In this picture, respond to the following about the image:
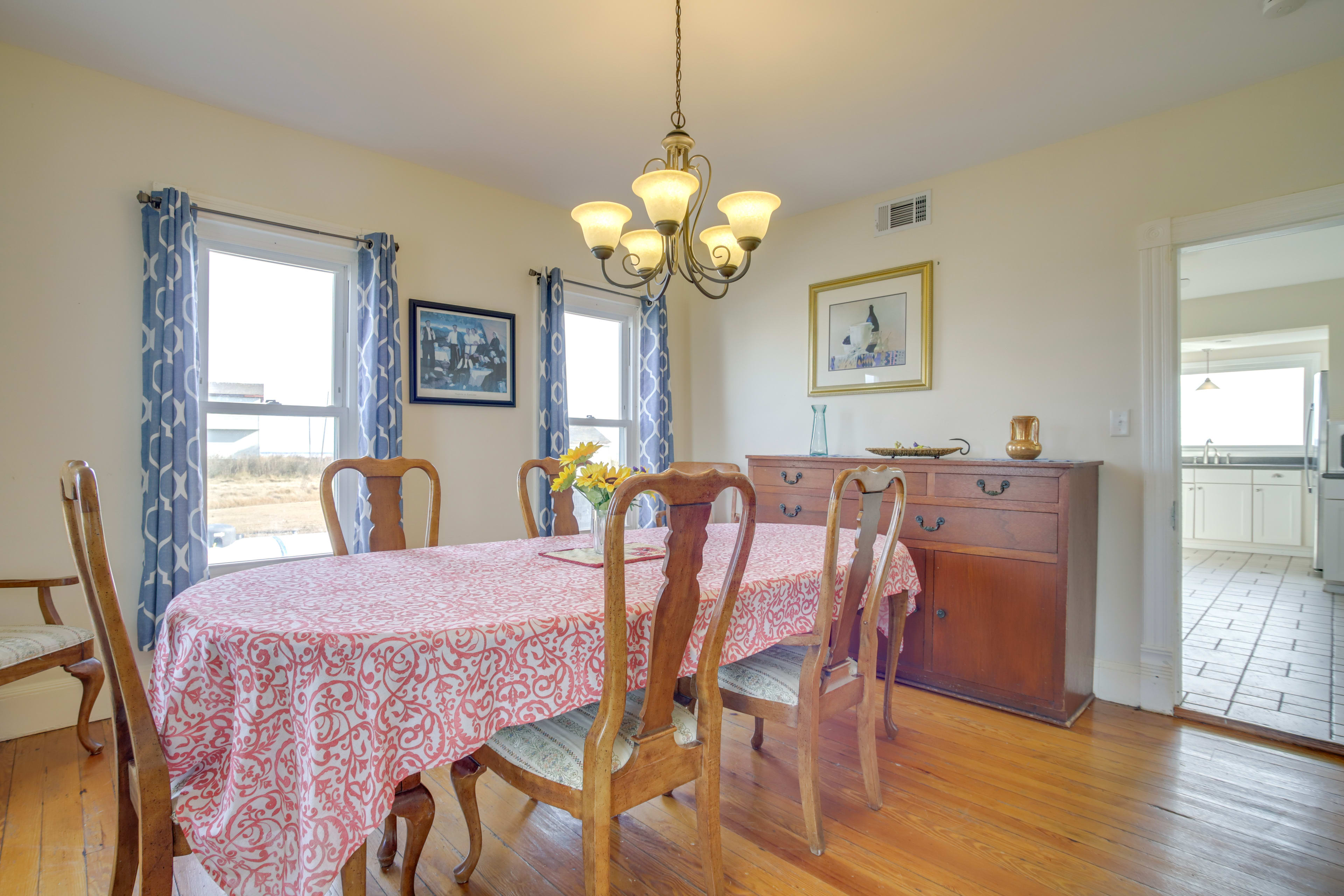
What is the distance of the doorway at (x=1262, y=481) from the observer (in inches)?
108

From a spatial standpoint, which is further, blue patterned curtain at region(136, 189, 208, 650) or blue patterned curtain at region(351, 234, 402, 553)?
Result: blue patterned curtain at region(351, 234, 402, 553)

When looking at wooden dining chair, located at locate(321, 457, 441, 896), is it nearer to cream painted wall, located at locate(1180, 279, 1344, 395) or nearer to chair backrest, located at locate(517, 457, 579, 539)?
chair backrest, located at locate(517, 457, 579, 539)

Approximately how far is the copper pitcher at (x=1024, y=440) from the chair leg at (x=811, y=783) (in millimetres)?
1783

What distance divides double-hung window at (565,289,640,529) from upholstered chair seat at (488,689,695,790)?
8.56ft

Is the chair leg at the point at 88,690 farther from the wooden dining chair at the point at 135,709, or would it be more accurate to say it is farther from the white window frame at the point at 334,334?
the wooden dining chair at the point at 135,709

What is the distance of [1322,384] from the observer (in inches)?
203

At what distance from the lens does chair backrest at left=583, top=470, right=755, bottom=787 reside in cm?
117

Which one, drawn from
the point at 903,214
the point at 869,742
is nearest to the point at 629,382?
the point at 903,214

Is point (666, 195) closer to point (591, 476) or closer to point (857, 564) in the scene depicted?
point (591, 476)

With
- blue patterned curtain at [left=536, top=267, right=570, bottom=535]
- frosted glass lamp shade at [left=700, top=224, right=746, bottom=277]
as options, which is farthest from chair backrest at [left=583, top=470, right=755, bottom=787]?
blue patterned curtain at [left=536, top=267, right=570, bottom=535]

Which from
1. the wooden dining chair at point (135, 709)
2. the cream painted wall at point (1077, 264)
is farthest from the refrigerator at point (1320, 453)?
the wooden dining chair at point (135, 709)

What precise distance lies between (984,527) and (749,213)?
173 cm

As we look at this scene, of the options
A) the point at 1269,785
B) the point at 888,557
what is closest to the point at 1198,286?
the point at 1269,785

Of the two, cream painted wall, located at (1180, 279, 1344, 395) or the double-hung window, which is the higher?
cream painted wall, located at (1180, 279, 1344, 395)
